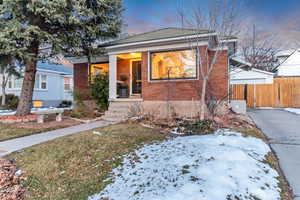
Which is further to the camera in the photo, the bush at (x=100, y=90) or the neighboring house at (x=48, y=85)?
the neighboring house at (x=48, y=85)

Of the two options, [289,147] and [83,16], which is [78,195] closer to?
[289,147]

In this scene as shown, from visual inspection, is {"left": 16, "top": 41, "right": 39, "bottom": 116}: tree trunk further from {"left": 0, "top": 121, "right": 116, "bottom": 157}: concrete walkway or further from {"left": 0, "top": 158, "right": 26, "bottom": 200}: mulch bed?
{"left": 0, "top": 158, "right": 26, "bottom": 200}: mulch bed

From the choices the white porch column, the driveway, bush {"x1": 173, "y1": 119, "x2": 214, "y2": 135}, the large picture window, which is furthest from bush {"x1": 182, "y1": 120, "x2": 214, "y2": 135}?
the white porch column

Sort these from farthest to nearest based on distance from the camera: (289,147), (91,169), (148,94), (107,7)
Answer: (148,94) < (107,7) < (289,147) < (91,169)

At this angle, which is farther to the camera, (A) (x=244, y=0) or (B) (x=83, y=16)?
(B) (x=83, y=16)

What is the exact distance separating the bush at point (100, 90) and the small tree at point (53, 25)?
64.7 inches

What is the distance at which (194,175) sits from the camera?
3.11 meters

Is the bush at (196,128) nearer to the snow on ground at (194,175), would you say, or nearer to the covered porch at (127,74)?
the snow on ground at (194,175)

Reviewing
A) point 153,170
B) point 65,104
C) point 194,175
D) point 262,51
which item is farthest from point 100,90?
point 262,51

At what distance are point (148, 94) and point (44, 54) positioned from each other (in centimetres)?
559

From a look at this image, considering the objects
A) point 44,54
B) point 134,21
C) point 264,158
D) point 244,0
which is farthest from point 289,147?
point 134,21

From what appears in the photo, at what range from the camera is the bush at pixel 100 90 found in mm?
10500

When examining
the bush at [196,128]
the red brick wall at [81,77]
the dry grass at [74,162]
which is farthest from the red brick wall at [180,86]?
the red brick wall at [81,77]

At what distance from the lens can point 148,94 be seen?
9172 mm
